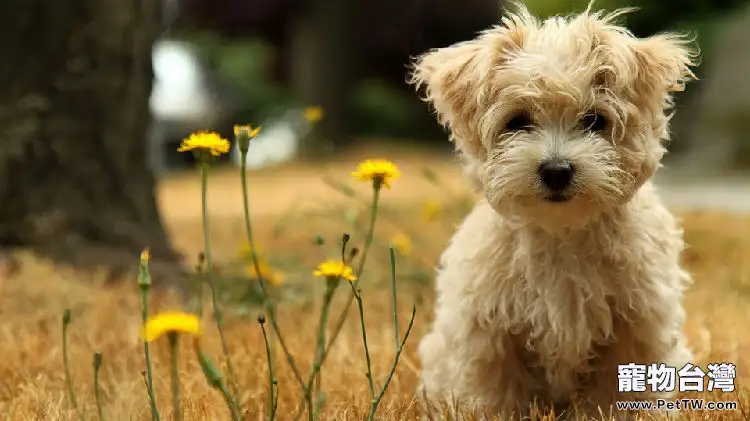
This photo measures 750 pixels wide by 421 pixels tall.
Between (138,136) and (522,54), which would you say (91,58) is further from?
(522,54)

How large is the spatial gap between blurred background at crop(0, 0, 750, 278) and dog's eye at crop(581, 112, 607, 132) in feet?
2.62

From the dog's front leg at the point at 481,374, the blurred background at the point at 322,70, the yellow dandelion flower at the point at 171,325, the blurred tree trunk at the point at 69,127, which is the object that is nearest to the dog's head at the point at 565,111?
the dog's front leg at the point at 481,374

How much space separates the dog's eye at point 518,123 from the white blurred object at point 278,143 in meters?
7.02

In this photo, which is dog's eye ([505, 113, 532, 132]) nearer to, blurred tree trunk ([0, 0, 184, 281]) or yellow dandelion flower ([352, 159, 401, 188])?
yellow dandelion flower ([352, 159, 401, 188])

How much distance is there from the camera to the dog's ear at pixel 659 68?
2.55m

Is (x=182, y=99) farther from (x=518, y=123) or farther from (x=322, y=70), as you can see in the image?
(x=518, y=123)

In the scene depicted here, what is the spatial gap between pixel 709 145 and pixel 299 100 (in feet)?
22.8

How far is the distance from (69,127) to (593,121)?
2.74 m

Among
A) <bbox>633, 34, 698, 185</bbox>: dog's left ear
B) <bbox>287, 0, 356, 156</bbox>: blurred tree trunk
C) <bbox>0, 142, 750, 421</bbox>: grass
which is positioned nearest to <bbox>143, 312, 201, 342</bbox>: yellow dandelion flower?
<bbox>0, 142, 750, 421</bbox>: grass

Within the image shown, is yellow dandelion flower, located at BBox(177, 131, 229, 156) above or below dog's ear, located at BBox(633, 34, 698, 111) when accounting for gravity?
below

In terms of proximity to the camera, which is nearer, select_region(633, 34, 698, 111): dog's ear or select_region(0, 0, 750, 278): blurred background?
select_region(633, 34, 698, 111): dog's ear

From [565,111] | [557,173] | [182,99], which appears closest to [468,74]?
[565,111]

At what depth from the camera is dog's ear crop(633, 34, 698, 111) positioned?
255 cm

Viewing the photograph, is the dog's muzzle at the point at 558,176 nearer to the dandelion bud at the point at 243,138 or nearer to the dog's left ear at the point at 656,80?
the dog's left ear at the point at 656,80
